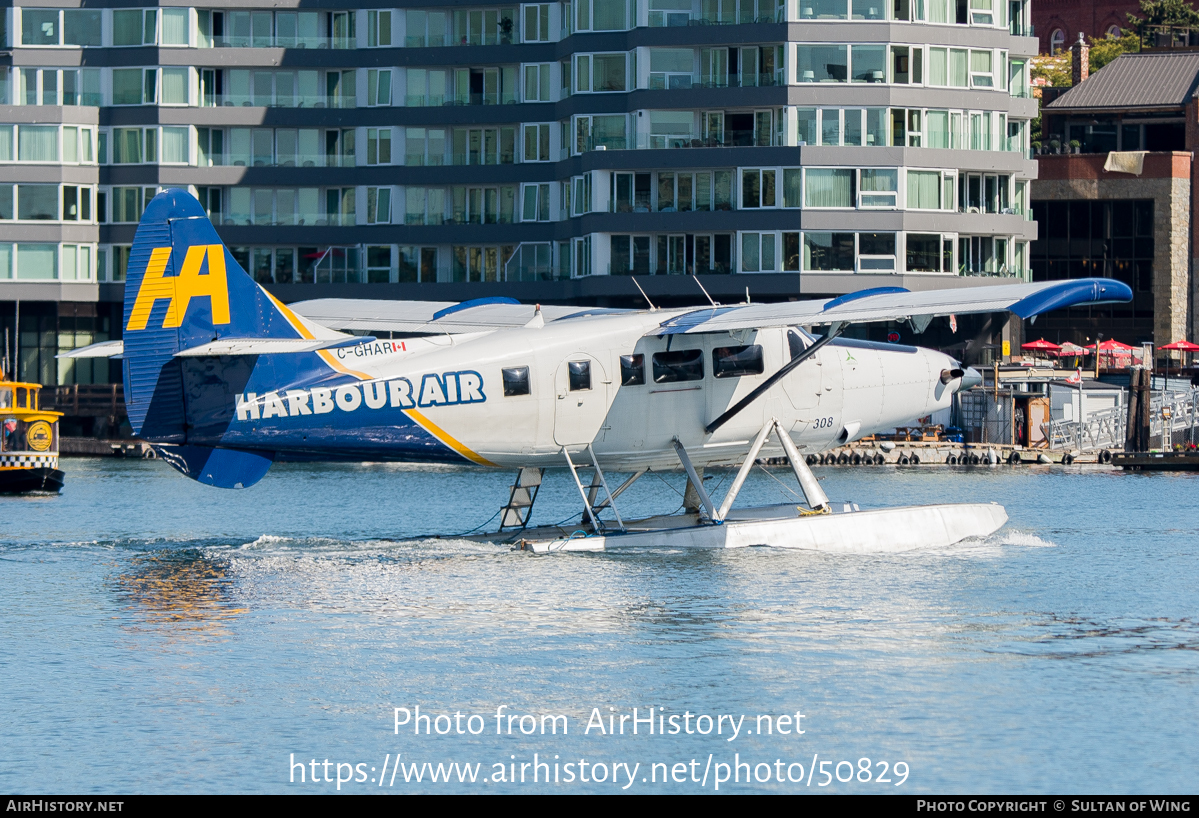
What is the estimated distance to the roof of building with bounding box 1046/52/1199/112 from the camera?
3780 inches

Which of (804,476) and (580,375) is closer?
(580,375)

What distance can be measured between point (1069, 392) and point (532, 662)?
5392 centimetres

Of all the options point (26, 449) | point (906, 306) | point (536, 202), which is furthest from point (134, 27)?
point (906, 306)

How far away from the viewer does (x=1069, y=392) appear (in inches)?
2773

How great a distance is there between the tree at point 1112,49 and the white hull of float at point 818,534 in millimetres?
108734

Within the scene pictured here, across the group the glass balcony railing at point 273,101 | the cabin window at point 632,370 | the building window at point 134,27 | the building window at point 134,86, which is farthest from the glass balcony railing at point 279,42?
the cabin window at point 632,370

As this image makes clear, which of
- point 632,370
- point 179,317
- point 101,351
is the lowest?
point 632,370

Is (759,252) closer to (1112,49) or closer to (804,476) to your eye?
(804,476)

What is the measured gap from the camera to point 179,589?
26.6m

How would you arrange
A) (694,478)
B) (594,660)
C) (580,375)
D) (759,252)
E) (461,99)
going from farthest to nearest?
(461,99) → (759,252) → (694,478) → (580,375) → (594,660)

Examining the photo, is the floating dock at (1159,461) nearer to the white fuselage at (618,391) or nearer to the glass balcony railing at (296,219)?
the white fuselage at (618,391)

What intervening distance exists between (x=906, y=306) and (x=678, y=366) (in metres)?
4.29

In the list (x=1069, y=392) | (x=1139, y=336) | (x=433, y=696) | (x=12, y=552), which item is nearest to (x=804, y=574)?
(x=433, y=696)

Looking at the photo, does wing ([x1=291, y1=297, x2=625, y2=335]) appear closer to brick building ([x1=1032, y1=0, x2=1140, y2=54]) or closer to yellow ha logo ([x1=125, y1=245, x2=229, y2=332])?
yellow ha logo ([x1=125, y1=245, x2=229, y2=332])
